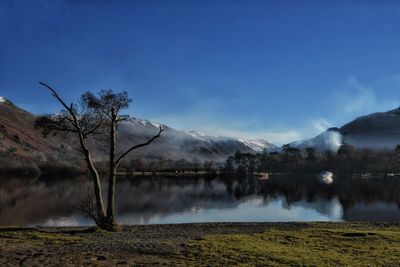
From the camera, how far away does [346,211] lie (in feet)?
235

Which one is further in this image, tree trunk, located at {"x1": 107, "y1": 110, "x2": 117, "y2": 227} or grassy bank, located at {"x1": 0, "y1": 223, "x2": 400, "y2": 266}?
tree trunk, located at {"x1": 107, "y1": 110, "x2": 117, "y2": 227}

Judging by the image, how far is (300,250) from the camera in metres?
23.5

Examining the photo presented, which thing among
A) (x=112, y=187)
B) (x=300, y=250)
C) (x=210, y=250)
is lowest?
(x=300, y=250)

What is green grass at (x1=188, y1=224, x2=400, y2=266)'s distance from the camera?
65.5 ft


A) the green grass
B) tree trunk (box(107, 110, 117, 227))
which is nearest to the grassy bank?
the green grass

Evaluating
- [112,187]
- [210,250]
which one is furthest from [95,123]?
[210,250]

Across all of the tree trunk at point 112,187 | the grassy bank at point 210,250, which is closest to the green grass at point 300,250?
the grassy bank at point 210,250

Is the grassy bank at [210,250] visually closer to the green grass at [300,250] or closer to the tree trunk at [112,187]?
the green grass at [300,250]

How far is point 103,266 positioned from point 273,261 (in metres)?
6.88

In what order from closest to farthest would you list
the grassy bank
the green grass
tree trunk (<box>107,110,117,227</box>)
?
the grassy bank → the green grass → tree trunk (<box>107,110,117,227</box>)

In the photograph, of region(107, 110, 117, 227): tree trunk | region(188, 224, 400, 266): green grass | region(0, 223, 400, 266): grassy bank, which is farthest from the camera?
region(107, 110, 117, 227): tree trunk

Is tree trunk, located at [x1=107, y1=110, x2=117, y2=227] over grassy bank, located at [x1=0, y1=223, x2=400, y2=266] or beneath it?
over

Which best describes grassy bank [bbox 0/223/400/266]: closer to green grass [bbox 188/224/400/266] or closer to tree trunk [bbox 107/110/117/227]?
green grass [bbox 188/224/400/266]

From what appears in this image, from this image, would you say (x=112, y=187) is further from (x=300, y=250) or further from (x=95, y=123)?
(x=300, y=250)
